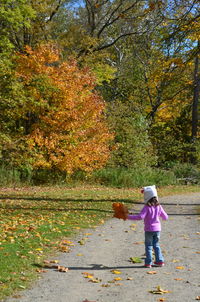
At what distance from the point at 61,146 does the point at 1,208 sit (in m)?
10.3

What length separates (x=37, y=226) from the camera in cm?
1106

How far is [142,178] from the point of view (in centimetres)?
2572

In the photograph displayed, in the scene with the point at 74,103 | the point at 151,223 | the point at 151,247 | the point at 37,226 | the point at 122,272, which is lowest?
the point at 122,272

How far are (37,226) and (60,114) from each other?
1334 cm

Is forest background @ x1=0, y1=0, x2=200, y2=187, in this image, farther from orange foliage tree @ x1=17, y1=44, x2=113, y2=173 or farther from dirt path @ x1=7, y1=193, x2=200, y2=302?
dirt path @ x1=7, y1=193, x2=200, y2=302

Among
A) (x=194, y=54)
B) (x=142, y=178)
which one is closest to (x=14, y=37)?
(x=142, y=178)

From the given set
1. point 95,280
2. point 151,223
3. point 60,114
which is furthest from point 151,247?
point 60,114

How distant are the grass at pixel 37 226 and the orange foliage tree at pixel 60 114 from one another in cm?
499

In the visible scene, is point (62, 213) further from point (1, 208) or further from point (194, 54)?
point (194, 54)

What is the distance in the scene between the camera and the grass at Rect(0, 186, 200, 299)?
7020 millimetres

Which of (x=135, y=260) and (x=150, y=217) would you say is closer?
(x=150, y=217)

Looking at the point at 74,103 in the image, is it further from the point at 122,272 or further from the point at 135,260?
the point at 122,272

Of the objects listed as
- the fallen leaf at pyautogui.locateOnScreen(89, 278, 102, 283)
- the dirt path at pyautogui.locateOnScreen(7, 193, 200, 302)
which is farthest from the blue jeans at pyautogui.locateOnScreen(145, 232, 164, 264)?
the fallen leaf at pyautogui.locateOnScreen(89, 278, 102, 283)

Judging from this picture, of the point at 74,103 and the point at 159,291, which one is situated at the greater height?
the point at 74,103
